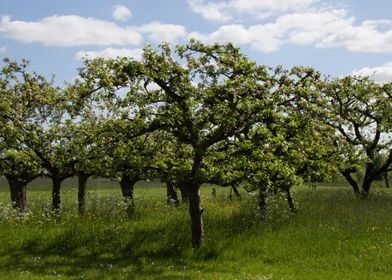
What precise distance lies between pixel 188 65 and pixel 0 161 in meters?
14.5

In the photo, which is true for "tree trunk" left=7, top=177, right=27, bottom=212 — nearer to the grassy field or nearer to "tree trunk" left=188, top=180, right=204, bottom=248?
the grassy field

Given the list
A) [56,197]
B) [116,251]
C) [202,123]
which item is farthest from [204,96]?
[56,197]

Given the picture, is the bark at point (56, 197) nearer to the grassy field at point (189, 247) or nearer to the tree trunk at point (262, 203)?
the grassy field at point (189, 247)

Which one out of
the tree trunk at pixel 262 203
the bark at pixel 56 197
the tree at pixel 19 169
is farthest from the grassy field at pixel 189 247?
the tree at pixel 19 169

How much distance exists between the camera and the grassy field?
1692 cm

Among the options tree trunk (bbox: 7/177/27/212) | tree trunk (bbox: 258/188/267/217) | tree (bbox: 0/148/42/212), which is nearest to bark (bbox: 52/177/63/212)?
tree (bbox: 0/148/42/212)

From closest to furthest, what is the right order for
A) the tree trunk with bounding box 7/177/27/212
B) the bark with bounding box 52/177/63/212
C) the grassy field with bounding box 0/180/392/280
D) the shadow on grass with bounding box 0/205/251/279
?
1. the grassy field with bounding box 0/180/392/280
2. the shadow on grass with bounding box 0/205/251/279
3. the bark with bounding box 52/177/63/212
4. the tree trunk with bounding box 7/177/27/212

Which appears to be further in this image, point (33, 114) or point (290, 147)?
point (33, 114)

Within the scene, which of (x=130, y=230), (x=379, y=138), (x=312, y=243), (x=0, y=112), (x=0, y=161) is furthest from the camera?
(x=379, y=138)

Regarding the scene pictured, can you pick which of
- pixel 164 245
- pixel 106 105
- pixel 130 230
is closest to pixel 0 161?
pixel 106 105

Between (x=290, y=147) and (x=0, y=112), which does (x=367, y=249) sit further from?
(x=0, y=112)

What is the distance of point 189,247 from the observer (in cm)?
1986

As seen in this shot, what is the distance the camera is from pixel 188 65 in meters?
18.8

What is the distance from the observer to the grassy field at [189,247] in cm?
1692
